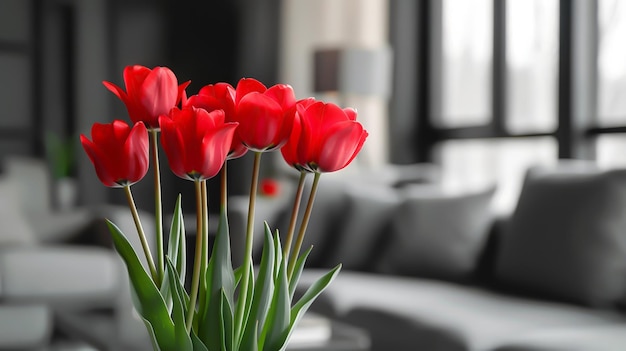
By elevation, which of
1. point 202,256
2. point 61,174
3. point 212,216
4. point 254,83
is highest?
point 254,83

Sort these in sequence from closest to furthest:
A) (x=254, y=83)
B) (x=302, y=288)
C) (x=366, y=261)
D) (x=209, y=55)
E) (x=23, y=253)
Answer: (x=254, y=83), (x=302, y=288), (x=366, y=261), (x=23, y=253), (x=209, y=55)

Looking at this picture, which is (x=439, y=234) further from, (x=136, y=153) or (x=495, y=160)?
(x=136, y=153)

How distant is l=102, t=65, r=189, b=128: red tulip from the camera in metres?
0.77

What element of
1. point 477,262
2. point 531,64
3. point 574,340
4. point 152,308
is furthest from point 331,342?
point 531,64

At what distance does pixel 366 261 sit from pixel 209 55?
8.49 feet

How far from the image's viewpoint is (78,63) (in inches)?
213

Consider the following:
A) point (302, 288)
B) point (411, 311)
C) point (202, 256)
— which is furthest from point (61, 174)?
point (202, 256)

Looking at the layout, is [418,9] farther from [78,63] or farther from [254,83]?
[254,83]

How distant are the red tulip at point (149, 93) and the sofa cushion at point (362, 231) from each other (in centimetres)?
284

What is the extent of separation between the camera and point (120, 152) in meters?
0.75

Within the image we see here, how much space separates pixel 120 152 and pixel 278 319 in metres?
0.21

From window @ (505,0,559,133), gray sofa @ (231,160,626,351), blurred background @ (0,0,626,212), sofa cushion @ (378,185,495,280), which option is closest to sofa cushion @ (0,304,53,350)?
gray sofa @ (231,160,626,351)

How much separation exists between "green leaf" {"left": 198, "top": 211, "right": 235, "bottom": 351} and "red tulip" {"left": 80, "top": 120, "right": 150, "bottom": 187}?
9cm

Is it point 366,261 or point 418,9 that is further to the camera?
point 418,9
